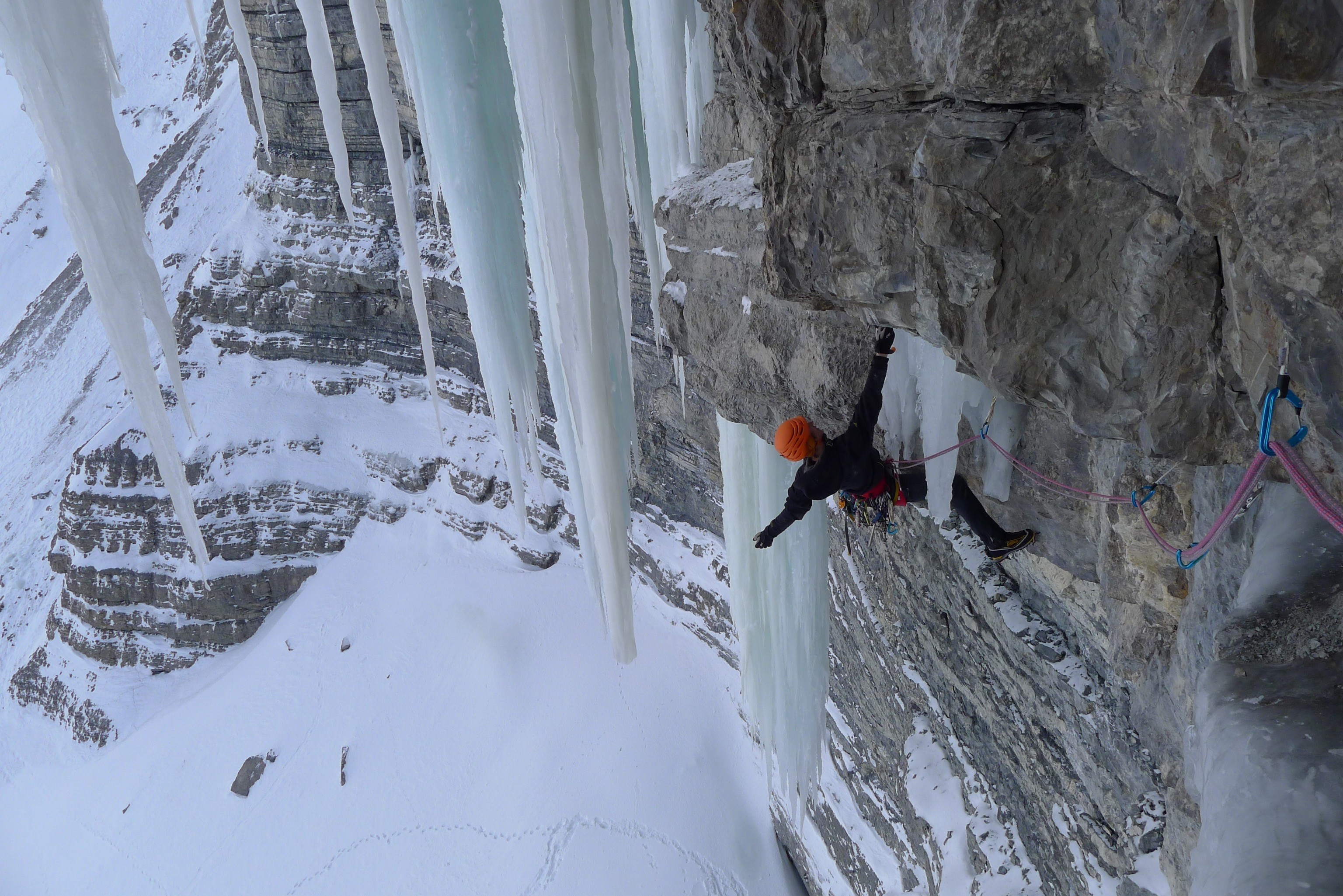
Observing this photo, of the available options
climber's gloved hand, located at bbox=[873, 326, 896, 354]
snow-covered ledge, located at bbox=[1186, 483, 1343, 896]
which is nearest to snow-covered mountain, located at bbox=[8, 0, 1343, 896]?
snow-covered ledge, located at bbox=[1186, 483, 1343, 896]

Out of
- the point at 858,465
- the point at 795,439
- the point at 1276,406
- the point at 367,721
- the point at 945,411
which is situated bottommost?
the point at 367,721

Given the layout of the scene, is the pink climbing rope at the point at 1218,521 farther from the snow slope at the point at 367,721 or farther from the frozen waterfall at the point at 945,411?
the snow slope at the point at 367,721

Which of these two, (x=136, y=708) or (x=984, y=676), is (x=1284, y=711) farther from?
(x=136, y=708)

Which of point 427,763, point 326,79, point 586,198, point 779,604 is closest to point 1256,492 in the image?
point 586,198

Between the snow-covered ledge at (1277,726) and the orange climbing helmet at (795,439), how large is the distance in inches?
69.5

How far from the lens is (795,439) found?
10.8 ft

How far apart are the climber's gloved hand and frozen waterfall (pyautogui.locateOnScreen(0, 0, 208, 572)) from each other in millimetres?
3042

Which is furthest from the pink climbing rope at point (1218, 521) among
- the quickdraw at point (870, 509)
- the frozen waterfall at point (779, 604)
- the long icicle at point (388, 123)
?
the long icicle at point (388, 123)

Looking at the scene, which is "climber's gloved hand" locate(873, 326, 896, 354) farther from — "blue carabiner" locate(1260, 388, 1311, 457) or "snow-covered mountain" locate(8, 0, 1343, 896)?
"blue carabiner" locate(1260, 388, 1311, 457)

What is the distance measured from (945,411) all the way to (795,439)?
603 mm

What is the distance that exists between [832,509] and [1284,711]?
467cm

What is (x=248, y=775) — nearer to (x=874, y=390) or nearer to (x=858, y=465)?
(x=858, y=465)

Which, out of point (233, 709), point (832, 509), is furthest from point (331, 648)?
point (832, 509)

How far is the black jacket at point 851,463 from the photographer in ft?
10.5
